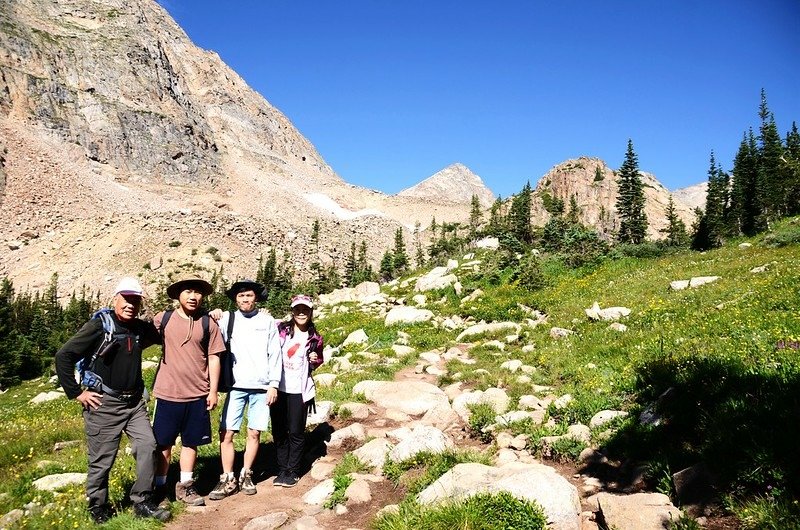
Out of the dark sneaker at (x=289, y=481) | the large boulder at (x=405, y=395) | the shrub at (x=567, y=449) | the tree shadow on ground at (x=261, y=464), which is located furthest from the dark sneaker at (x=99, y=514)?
the shrub at (x=567, y=449)

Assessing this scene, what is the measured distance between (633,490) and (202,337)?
5889 millimetres

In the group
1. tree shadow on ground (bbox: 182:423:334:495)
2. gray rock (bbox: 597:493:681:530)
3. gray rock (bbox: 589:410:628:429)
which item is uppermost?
gray rock (bbox: 589:410:628:429)

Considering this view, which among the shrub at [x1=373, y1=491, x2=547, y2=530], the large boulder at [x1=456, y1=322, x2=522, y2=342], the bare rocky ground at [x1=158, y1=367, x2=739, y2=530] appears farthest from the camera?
the large boulder at [x1=456, y1=322, x2=522, y2=342]

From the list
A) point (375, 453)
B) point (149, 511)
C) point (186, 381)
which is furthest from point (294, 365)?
point (149, 511)

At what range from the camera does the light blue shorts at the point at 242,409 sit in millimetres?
6680

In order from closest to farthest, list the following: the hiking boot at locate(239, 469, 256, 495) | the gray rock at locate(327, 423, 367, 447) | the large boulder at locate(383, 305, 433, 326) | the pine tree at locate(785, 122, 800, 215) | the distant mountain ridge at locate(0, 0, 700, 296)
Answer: the hiking boot at locate(239, 469, 256, 495)
the gray rock at locate(327, 423, 367, 447)
the large boulder at locate(383, 305, 433, 326)
the pine tree at locate(785, 122, 800, 215)
the distant mountain ridge at locate(0, 0, 700, 296)

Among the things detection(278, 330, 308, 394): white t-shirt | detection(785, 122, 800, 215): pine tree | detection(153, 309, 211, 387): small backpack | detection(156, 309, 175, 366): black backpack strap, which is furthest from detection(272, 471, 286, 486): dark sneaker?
detection(785, 122, 800, 215): pine tree

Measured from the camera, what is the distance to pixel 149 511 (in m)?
5.66

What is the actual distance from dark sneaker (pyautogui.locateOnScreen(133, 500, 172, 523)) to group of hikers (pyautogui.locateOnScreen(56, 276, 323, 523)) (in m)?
0.01

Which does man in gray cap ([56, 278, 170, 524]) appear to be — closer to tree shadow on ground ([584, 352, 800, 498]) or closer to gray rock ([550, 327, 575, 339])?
tree shadow on ground ([584, 352, 800, 498])

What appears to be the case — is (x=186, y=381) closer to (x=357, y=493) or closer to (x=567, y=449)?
(x=357, y=493)

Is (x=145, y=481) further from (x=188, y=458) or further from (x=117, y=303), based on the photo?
(x=117, y=303)

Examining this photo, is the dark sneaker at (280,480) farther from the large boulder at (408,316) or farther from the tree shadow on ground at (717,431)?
the large boulder at (408,316)

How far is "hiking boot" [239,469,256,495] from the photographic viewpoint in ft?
21.6
